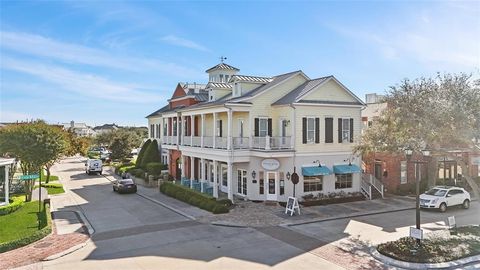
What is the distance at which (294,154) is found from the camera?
24.9 meters

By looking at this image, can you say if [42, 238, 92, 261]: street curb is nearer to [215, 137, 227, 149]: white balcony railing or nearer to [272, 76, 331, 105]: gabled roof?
[215, 137, 227, 149]: white balcony railing

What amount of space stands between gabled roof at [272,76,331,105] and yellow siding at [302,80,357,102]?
374 mm

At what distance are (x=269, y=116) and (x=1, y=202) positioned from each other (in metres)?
18.3

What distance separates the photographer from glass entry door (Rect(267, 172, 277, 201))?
2491cm

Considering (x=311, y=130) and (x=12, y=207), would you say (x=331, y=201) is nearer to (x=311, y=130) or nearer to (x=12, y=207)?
(x=311, y=130)

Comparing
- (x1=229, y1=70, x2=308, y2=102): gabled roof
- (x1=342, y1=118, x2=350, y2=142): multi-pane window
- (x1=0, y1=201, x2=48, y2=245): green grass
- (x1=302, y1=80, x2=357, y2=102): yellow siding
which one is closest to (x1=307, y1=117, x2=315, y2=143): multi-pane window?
(x1=302, y1=80, x2=357, y2=102): yellow siding

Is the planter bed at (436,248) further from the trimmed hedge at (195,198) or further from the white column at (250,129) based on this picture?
the white column at (250,129)

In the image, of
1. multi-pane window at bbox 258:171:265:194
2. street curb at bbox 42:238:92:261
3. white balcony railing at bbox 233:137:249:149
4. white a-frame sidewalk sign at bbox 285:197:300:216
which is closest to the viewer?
street curb at bbox 42:238:92:261

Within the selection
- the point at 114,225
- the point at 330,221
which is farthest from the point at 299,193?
the point at 114,225

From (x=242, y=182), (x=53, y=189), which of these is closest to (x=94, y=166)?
(x=53, y=189)

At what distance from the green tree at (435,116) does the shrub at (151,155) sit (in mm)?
27741

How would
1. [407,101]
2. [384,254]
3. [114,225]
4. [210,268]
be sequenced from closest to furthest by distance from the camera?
1. [210,268]
2. [384,254]
3. [407,101]
4. [114,225]

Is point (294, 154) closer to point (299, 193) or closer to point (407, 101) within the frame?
point (299, 193)

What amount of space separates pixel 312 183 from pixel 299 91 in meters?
6.57
